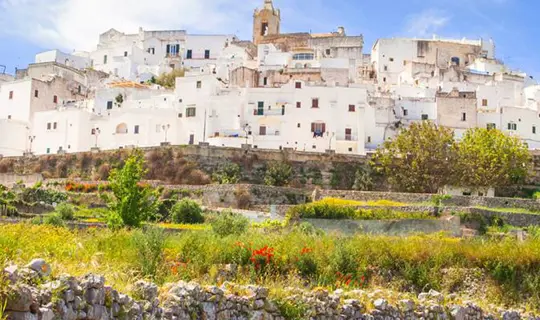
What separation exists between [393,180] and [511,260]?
91.7ft

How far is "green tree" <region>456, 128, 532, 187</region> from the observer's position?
45.8 meters

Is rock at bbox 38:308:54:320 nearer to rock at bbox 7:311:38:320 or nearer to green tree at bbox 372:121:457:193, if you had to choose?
rock at bbox 7:311:38:320

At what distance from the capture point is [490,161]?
46.6 m

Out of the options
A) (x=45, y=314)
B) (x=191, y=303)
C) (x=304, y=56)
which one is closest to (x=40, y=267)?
(x=45, y=314)

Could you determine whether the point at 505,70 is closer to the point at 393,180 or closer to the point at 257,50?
the point at 257,50

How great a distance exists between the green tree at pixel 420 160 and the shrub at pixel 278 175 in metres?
6.00

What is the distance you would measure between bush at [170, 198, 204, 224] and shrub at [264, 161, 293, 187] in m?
13.3

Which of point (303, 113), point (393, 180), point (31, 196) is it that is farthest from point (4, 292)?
point (303, 113)

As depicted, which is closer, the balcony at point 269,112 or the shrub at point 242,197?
the shrub at point 242,197

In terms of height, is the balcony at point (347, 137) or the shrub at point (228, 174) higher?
the balcony at point (347, 137)

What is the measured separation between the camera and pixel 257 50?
7488 cm

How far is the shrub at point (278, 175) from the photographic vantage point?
4959 centimetres

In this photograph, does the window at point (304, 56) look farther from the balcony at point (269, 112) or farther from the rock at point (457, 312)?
the rock at point (457, 312)

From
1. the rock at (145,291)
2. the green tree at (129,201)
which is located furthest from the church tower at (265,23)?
the rock at (145,291)
